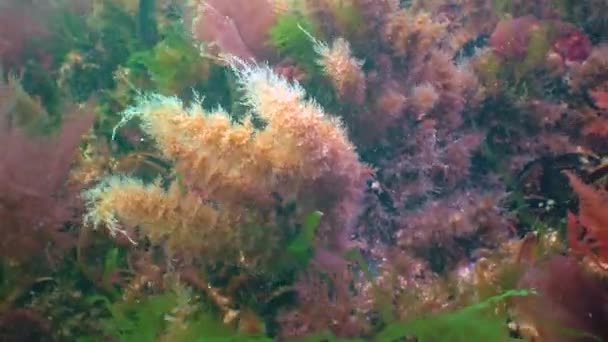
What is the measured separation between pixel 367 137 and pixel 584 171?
3.35ft

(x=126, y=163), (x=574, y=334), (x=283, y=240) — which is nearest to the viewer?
(x=574, y=334)

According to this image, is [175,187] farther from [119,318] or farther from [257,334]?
[257,334]

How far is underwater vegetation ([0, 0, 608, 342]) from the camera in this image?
2.06 meters

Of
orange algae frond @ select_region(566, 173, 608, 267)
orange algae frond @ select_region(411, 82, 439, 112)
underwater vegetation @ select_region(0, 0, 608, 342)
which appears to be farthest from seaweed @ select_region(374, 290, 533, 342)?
orange algae frond @ select_region(411, 82, 439, 112)

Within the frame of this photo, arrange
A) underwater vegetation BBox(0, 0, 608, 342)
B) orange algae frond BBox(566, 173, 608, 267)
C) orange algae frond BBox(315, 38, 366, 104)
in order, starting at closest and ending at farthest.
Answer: orange algae frond BBox(566, 173, 608, 267)
underwater vegetation BBox(0, 0, 608, 342)
orange algae frond BBox(315, 38, 366, 104)

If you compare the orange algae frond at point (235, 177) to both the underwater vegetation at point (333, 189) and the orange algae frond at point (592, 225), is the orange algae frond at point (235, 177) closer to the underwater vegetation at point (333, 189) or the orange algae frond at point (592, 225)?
the underwater vegetation at point (333, 189)

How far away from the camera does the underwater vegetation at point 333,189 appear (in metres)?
2.06

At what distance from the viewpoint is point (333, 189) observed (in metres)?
2.27

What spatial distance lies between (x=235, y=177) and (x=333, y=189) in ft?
1.39

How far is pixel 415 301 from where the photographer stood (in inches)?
82.4

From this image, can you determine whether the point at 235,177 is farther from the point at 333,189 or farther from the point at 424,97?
the point at 424,97

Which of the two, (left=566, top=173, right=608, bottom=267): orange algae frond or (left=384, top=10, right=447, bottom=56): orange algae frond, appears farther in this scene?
(left=384, top=10, right=447, bottom=56): orange algae frond

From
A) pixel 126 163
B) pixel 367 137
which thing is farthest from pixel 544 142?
pixel 126 163

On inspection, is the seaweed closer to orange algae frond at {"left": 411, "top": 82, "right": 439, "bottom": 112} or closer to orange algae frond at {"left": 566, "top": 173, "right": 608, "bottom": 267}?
orange algae frond at {"left": 566, "top": 173, "right": 608, "bottom": 267}
